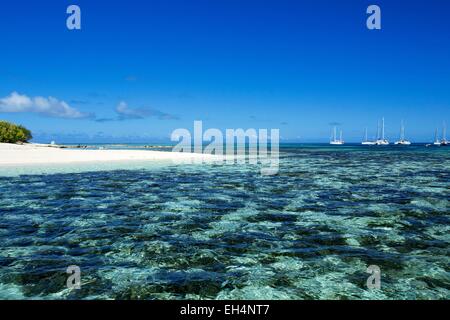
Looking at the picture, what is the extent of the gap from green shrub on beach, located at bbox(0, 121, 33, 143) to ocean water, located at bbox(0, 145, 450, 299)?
8274cm

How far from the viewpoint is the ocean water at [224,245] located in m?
8.48

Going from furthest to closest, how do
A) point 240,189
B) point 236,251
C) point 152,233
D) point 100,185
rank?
point 100,185 → point 240,189 → point 152,233 → point 236,251

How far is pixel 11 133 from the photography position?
306 ft

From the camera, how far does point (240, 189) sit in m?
A: 24.4

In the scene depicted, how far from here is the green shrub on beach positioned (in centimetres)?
9069

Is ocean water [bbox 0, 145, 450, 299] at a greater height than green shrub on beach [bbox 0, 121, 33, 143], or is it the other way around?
green shrub on beach [bbox 0, 121, 33, 143]

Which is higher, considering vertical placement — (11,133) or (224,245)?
(11,133)

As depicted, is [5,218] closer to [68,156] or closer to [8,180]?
[8,180]

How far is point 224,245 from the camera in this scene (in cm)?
1169

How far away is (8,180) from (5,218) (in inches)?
593

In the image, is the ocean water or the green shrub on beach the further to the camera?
the green shrub on beach

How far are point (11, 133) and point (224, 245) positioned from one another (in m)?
101

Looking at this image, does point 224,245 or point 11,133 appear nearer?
point 224,245
